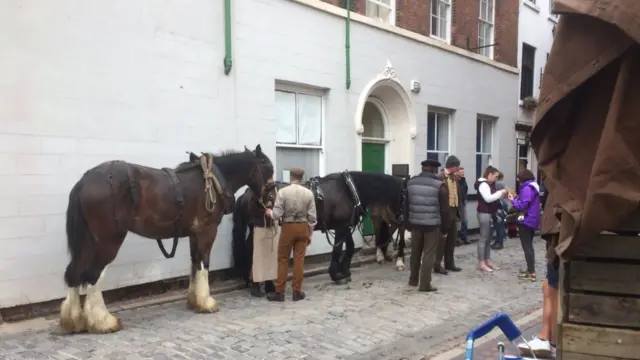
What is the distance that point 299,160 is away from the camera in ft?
34.4

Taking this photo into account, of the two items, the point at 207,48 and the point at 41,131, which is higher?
the point at 207,48

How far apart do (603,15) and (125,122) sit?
6.32 metres

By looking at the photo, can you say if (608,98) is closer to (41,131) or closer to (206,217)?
(206,217)

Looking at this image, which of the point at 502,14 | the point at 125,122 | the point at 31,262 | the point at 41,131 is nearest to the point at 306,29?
the point at 125,122

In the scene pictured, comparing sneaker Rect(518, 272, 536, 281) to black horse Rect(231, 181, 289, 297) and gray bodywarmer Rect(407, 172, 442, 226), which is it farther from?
black horse Rect(231, 181, 289, 297)

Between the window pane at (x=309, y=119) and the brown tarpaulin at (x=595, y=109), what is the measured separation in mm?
7720

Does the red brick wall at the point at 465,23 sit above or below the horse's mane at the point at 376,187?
above

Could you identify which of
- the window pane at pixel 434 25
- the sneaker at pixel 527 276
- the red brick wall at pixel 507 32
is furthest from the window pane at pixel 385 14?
the sneaker at pixel 527 276

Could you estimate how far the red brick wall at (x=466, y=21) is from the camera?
498 inches

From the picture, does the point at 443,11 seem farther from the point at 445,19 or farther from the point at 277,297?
the point at 277,297

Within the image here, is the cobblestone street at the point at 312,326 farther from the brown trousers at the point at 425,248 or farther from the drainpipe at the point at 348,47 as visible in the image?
the drainpipe at the point at 348,47

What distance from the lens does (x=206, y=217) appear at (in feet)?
23.1

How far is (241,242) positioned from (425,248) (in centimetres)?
275

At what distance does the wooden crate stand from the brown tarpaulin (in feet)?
0.49
